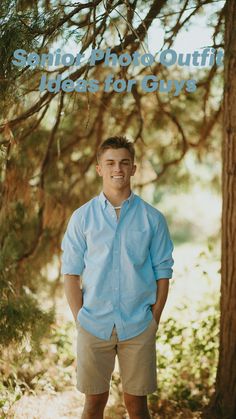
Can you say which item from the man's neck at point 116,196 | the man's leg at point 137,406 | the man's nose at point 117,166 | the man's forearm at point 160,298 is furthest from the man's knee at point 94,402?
the man's nose at point 117,166

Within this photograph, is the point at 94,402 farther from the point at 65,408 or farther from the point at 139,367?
the point at 65,408

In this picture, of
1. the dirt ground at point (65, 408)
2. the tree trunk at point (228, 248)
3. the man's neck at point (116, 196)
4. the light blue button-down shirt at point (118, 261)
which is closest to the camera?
the light blue button-down shirt at point (118, 261)

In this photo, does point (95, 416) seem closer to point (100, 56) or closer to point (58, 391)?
point (58, 391)

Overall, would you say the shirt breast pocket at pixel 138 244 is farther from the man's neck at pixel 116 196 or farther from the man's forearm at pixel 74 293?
the man's forearm at pixel 74 293

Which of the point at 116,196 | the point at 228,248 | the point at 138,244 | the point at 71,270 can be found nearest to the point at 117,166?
the point at 116,196

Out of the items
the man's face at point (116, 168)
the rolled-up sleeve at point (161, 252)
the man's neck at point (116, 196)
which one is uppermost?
the man's face at point (116, 168)

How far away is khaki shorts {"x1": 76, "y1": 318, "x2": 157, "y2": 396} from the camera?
238 cm

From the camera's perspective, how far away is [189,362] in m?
3.87

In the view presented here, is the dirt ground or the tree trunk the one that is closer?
the tree trunk

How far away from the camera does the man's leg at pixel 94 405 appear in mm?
2465

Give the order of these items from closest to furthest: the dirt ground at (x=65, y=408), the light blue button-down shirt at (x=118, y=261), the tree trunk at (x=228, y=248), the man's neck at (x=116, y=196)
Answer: the light blue button-down shirt at (x=118, y=261), the man's neck at (x=116, y=196), the tree trunk at (x=228, y=248), the dirt ground at (x=65, y=408)

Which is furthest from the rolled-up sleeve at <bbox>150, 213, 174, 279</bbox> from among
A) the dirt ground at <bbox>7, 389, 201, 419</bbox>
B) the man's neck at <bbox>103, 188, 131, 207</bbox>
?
the dirt ground at <bbox>7, 389, 201, 419</bbox>

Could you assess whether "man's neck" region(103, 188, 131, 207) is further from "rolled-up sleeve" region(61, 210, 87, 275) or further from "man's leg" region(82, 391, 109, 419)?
"man's leg" region(82, 391, 109, 419)

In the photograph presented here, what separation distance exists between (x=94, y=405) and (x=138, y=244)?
747mm
